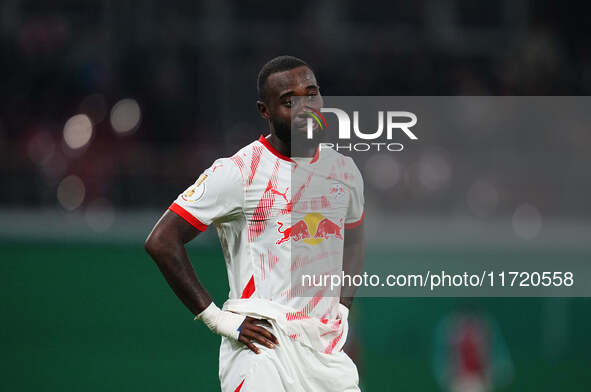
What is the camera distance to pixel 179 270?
166 inches

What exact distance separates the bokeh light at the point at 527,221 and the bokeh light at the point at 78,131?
4.49m

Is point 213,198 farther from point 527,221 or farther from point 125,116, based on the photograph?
point 125,116

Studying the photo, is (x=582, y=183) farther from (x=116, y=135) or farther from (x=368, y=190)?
(x=116, y=135)

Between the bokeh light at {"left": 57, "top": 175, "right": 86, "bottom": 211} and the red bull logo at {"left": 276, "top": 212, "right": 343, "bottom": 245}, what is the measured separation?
18.8ft

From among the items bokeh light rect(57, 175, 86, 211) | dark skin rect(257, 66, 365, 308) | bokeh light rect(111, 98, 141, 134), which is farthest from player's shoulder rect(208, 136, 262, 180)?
bokeh light rect(111, 98, 141, 134)

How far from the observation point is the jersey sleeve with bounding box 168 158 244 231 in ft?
13.7

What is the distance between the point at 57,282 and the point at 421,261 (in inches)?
122

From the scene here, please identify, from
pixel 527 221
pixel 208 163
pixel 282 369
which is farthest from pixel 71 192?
pixel 282 369

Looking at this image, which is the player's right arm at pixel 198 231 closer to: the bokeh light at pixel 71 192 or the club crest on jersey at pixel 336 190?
the club crest on jersey at pixel 336 190

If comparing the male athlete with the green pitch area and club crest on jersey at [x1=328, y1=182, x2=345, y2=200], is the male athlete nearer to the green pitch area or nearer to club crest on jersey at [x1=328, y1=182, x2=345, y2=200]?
club crest on jersey at [x1=328, y1=182, x2=345, y2=200]

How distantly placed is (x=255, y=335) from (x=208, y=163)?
5666 mm

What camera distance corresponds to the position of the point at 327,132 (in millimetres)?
5070

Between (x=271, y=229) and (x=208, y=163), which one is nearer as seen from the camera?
(x=271, y=229)

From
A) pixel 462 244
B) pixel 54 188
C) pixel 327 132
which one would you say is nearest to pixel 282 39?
pixel 54 188
